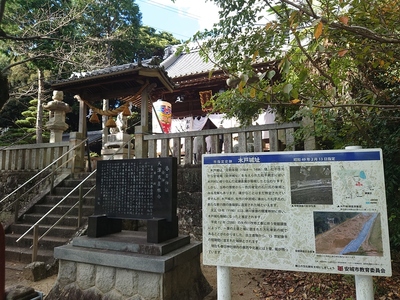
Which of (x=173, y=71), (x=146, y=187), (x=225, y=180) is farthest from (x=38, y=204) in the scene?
(x=173, y=71)

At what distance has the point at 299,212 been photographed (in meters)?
2.18

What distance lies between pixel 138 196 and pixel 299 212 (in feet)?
7.11

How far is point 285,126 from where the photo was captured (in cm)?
510

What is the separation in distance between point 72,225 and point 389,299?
5521mm

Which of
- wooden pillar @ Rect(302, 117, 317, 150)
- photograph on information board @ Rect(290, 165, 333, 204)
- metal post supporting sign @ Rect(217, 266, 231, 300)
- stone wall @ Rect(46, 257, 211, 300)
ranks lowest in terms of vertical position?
stone wall @ Rect(46, 257, 211, 300)

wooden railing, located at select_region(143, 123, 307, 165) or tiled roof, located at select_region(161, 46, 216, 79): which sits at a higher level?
tiled roof, located at select_region(161, 46, 216, 79)

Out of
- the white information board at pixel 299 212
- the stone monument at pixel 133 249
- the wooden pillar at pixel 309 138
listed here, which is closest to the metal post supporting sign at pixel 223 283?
the white information board at pixel 299 212

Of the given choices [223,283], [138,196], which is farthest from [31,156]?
[223,283]

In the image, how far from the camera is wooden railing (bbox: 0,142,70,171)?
25.5 ft

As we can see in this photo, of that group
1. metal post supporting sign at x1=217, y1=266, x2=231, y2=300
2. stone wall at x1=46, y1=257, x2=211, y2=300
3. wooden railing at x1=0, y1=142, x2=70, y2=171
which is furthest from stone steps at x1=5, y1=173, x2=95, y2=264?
metal post supporting sign at x1=217, y1=266, x2=231, y2=300

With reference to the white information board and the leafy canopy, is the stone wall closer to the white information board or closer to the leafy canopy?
the white information board

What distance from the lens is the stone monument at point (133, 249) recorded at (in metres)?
2.97

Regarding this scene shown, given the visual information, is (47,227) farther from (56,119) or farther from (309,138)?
(309,138)

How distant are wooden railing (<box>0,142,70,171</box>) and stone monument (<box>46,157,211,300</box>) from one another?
4664 mm
